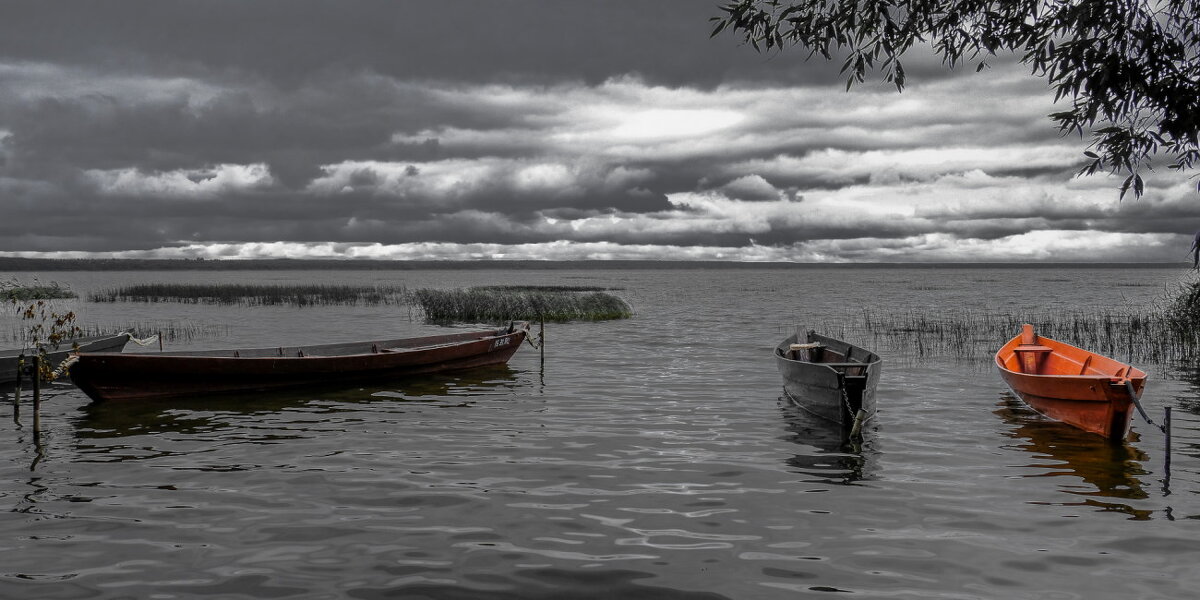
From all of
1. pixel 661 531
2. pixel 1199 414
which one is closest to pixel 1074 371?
pixel 1199 414

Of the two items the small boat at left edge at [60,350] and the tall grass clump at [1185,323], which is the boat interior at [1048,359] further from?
the small boat at left edge at [60,350]

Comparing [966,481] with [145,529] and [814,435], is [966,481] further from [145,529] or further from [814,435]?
[145,529]

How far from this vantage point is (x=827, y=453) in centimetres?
1173

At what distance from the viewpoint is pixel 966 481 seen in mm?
10117

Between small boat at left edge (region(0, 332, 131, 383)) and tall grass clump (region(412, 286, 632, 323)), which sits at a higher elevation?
tall grass clump (region(412, 286, 632, 323))

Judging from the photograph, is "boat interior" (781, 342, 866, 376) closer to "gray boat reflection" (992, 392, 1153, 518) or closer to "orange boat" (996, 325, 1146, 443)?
"orange boat" (996, 325, 1146, 443)

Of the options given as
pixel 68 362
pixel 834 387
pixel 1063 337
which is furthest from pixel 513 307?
pixel 834 387

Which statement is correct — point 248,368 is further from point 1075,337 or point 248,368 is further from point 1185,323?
point 1185,323

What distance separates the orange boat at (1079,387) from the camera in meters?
12.3

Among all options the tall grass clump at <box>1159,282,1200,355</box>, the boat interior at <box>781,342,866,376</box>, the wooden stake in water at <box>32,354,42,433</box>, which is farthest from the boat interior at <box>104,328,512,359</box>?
the tall grass clump at <box>1159,282,1200,355</box>

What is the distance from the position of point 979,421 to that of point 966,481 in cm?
506

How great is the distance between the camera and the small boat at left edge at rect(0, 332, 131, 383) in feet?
60.8

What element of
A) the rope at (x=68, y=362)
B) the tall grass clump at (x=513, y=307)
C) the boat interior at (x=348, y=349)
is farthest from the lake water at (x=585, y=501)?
the tall grass clump at (x=513, y=307)

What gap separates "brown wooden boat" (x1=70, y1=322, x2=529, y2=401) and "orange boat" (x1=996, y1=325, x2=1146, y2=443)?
13.5m
